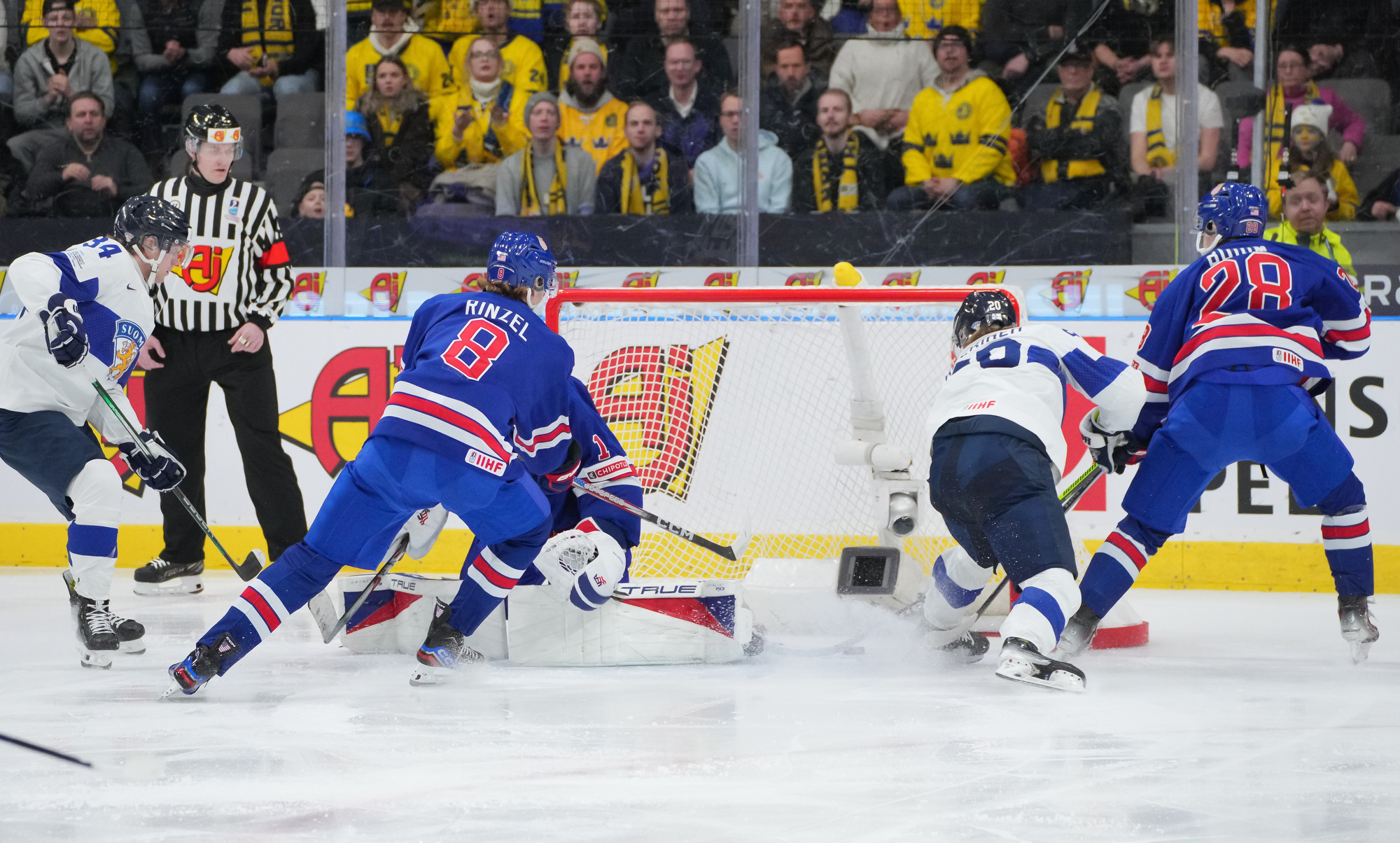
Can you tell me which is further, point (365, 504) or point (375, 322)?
point (375, 322)

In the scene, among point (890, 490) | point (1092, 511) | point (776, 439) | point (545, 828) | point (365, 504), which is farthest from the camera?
point (1092, 511)

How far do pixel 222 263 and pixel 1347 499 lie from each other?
9.86 ft

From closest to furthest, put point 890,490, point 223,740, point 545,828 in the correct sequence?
point 545,828
point 223,740
point 890,490

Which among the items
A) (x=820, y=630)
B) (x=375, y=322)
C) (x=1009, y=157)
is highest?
(x=1009, y=157)

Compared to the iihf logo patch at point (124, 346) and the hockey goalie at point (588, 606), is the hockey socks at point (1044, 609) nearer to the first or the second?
the hockey goalie at point (588, 606)

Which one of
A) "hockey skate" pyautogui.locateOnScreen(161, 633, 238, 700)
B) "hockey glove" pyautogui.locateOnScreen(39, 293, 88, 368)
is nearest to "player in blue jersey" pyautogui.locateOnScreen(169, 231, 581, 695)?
"hockey skate" pyautogui.locateOnScreen(161, 633, 238, 700)

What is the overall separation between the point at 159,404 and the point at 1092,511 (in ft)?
9.03

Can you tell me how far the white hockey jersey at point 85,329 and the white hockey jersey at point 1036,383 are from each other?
174 centimetres

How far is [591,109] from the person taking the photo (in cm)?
506

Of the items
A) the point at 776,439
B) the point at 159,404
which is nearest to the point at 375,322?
the point at 159,404

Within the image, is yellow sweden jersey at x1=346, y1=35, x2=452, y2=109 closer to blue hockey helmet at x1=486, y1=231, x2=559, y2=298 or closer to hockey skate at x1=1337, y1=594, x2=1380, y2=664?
blue hockey helmet at x1=486, y1=231, x2=559, y2=298

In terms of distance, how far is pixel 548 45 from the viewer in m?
5.15

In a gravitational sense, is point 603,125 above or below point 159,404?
above

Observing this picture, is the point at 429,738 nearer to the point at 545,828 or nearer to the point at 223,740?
the point at 223,740
